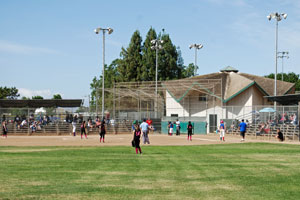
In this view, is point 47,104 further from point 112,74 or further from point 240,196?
point 240,196

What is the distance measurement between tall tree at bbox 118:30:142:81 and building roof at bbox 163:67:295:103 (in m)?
22.1

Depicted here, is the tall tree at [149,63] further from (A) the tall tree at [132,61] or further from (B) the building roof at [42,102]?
(B) the building roof at [42,102]

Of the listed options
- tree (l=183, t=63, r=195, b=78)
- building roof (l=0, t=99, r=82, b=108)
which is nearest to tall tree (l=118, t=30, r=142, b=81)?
tree (l=183, t=63, r=195, b=78)

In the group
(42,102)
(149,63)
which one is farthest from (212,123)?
(149,63)

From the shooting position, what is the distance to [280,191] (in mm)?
10844

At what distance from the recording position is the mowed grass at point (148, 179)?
10.4m

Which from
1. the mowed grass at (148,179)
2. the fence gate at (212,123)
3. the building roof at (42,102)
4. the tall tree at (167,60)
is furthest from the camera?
the tall tree at (167,60)

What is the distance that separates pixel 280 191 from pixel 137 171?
517 centimetres

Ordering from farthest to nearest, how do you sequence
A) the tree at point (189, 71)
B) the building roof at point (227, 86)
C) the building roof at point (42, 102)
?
the tree at point (189, 71) < the building roof at point (227, 86) < the building roof at point (42, 102)

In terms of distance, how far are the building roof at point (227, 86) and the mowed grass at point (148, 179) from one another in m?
36.9

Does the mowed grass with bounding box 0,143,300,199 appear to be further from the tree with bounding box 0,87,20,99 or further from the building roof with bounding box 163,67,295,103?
the tree with bounding box 0,87,20,99

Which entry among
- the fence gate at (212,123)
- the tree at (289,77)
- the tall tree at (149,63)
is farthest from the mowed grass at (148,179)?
the tree at (289,77)

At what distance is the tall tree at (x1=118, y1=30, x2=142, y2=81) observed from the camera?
263ft

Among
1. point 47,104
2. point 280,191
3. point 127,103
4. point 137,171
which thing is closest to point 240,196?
point 280,191
